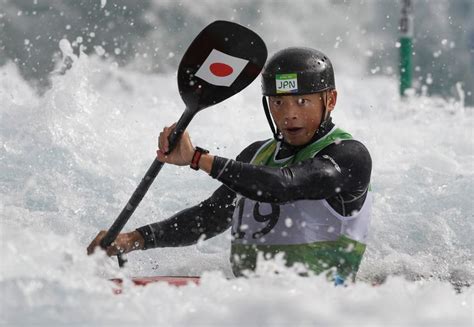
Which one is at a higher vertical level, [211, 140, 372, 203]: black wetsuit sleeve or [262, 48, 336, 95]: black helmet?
[262, 48, 336, 95]: black helmet

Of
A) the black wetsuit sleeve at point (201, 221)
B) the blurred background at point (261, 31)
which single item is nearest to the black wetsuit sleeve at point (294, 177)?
the black wetsuit sleeve at point (201, 221)

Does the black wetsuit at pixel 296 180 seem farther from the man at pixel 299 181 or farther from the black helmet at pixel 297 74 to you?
the black helmet at pixel 297 74

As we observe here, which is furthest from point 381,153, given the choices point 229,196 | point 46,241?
point 46,241

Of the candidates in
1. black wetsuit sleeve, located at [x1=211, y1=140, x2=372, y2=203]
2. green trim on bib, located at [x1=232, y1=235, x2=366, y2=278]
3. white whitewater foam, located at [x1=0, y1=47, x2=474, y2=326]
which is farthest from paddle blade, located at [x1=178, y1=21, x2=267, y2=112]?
white whitewater foam, located at [x1=0, y1=47, x2=474, y2=326]

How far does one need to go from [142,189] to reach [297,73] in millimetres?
675

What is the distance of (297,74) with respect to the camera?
3791 mm

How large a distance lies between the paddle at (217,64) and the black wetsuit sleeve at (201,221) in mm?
255

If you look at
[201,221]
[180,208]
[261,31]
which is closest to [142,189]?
[201,221]

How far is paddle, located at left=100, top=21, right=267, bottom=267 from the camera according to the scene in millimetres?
3854

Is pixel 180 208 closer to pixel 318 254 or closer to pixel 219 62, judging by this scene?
pixel 219 62

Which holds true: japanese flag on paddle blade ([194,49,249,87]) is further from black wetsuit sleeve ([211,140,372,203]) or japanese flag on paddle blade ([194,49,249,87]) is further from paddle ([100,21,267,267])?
black wetsuit sleeve ([211,140,372,203])

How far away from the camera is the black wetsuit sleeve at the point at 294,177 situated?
3520 millimetres

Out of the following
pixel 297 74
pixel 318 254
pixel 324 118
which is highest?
pixel 297 74

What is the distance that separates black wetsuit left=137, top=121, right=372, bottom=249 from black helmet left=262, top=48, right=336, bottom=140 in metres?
0.15
